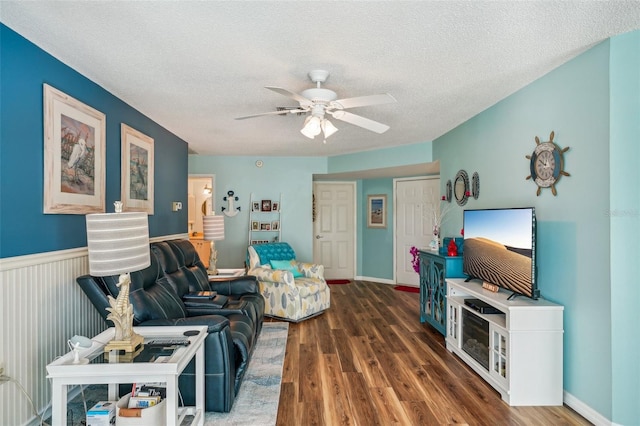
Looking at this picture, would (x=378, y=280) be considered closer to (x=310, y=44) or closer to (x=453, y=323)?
(x=453, y=323)

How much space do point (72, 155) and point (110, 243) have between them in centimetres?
110

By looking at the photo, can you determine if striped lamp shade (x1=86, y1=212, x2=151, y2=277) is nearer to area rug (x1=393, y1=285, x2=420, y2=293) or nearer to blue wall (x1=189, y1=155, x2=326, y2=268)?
blue wall (x1=189, y1=155, x2=326, y2=268)

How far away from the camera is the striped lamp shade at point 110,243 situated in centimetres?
188

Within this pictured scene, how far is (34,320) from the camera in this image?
7.22 feet

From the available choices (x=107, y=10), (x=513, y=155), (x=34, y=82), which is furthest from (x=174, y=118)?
(x=513, y=155)

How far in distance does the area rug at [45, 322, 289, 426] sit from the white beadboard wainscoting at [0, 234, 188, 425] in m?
0.28

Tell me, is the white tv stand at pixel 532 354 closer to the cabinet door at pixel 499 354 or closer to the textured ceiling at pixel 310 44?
the cabinet door at pixel 499 354

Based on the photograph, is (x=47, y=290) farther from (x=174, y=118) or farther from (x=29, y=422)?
(x=174, y=118)

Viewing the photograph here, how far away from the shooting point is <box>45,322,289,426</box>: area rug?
A: 7.47 ft

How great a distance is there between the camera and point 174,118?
3848 mm

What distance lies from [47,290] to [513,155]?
3.79 m

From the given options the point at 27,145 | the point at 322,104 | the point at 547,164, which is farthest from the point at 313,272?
the point at 27,145

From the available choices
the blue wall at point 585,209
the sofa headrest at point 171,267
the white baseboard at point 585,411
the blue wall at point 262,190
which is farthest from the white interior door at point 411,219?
the sofa headrest at point 171,267

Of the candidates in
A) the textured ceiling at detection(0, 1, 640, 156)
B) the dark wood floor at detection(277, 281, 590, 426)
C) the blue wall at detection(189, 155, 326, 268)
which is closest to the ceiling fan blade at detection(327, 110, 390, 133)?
the textured ceiling at detection(0, 1, 640, 156)
